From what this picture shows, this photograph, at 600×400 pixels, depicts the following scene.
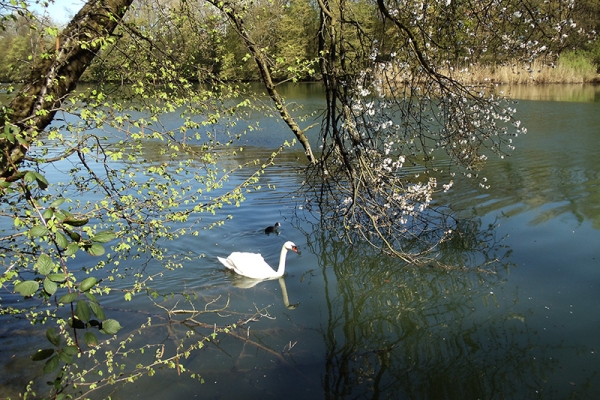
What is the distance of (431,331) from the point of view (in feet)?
18.5

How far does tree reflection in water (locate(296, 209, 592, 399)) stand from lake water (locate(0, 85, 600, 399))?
0.06ft

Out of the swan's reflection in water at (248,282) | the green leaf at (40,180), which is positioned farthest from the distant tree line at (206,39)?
the swan's reflection in water at (248,282)

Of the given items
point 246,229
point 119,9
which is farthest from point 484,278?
point 119,9

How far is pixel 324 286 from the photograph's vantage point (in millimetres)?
7078

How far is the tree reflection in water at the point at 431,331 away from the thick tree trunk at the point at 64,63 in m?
3.35

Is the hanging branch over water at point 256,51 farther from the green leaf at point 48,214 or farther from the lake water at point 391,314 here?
the green leaf at point 48,214

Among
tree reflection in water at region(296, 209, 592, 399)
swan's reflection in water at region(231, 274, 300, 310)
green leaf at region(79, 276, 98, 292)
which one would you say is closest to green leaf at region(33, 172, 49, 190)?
green leaf at region(79, 276, 98, 292)

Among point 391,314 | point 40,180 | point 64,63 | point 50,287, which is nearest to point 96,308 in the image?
point 50,287

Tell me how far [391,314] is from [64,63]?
4532 millimetres

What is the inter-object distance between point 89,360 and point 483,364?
12.8ft

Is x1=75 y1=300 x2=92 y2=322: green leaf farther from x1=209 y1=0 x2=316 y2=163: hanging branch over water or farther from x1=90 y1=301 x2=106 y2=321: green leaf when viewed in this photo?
x1=209 y1=0 x2=316 y2=163: hanging branch over water

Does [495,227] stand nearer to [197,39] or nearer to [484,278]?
[484,278]

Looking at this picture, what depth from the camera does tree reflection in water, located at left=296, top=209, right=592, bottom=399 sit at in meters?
4.68

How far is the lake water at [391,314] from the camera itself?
184 inches
